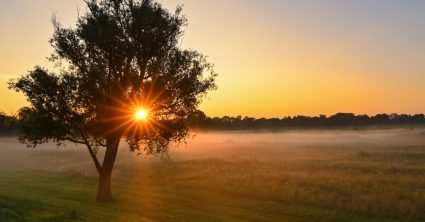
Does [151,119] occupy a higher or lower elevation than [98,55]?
lower

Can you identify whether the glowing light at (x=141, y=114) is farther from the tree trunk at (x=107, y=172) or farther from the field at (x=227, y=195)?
the field at (x=227, y=195)

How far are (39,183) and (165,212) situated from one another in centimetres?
2409

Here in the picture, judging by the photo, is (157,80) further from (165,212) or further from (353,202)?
(353,202)

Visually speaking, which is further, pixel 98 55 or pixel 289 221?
pixel 98 55

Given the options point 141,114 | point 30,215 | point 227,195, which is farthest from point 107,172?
point 30,215

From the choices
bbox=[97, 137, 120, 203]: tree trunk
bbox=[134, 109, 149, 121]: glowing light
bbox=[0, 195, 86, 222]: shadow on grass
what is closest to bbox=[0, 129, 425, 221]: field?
bbox=[0, 195, 86, 222]: shadow on grass

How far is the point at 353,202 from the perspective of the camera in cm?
3581

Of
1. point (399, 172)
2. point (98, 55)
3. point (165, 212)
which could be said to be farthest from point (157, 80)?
point (399, 172)

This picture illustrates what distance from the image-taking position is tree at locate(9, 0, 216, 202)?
35.5 metres

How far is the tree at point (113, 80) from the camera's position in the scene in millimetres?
35500

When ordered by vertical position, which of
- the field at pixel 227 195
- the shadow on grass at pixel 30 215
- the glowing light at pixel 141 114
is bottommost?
the field at pixel 227 195

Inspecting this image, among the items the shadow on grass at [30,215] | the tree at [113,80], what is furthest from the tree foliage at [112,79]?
the shadow on grass at [30,215]

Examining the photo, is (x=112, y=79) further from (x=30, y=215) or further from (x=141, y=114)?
(x=30, y=215)

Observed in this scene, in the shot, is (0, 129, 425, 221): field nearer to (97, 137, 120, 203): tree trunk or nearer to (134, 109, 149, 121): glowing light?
(97, 137, 120, 203): tree trunk
